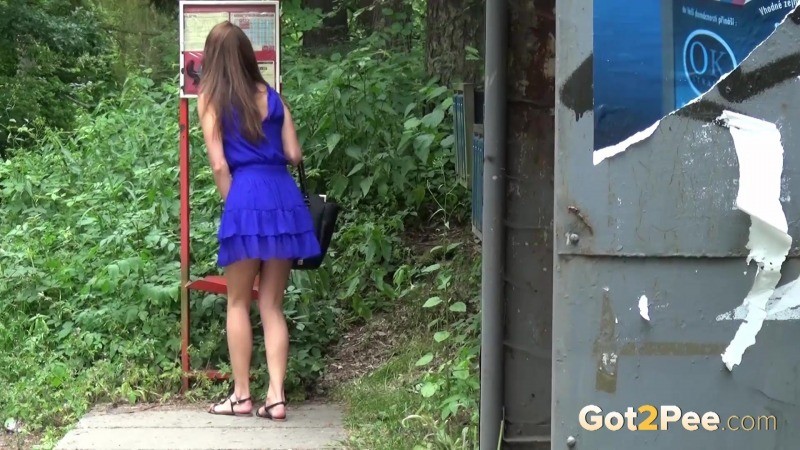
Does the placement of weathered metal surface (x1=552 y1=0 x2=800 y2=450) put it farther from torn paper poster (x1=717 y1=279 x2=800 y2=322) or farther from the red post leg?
the red post leg

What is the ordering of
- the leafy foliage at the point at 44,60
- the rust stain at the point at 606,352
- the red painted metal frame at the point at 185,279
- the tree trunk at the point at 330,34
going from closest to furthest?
the rust stain at the point at 606,352 → the red painted metal frame at the point at 185,279 → the tree trunk at the point at 330,34 → the leafy foliage at the point at 44,60

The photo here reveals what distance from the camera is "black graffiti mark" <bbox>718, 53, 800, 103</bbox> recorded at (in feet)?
9.76

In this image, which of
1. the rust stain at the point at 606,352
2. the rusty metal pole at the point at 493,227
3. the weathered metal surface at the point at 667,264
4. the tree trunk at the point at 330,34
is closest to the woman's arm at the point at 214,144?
the rusty metal pole at the point at 493,227

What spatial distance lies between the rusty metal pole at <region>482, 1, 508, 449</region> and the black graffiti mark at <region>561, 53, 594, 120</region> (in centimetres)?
91

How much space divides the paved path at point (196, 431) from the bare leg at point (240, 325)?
5.5 inches

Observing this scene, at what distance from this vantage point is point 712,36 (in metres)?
3.00

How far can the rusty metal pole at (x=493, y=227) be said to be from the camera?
3.92 metres

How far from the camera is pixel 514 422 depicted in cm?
413

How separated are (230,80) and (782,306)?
2.85 meters

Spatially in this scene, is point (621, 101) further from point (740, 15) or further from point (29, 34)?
point (29, 34)

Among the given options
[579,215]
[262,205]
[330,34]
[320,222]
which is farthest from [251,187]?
[330,34]

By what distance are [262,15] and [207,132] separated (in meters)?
0.77

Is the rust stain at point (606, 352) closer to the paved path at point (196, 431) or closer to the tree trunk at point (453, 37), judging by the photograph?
the paved path at point (196, 431)

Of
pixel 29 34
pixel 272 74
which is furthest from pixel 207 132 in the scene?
pixel 29 34
